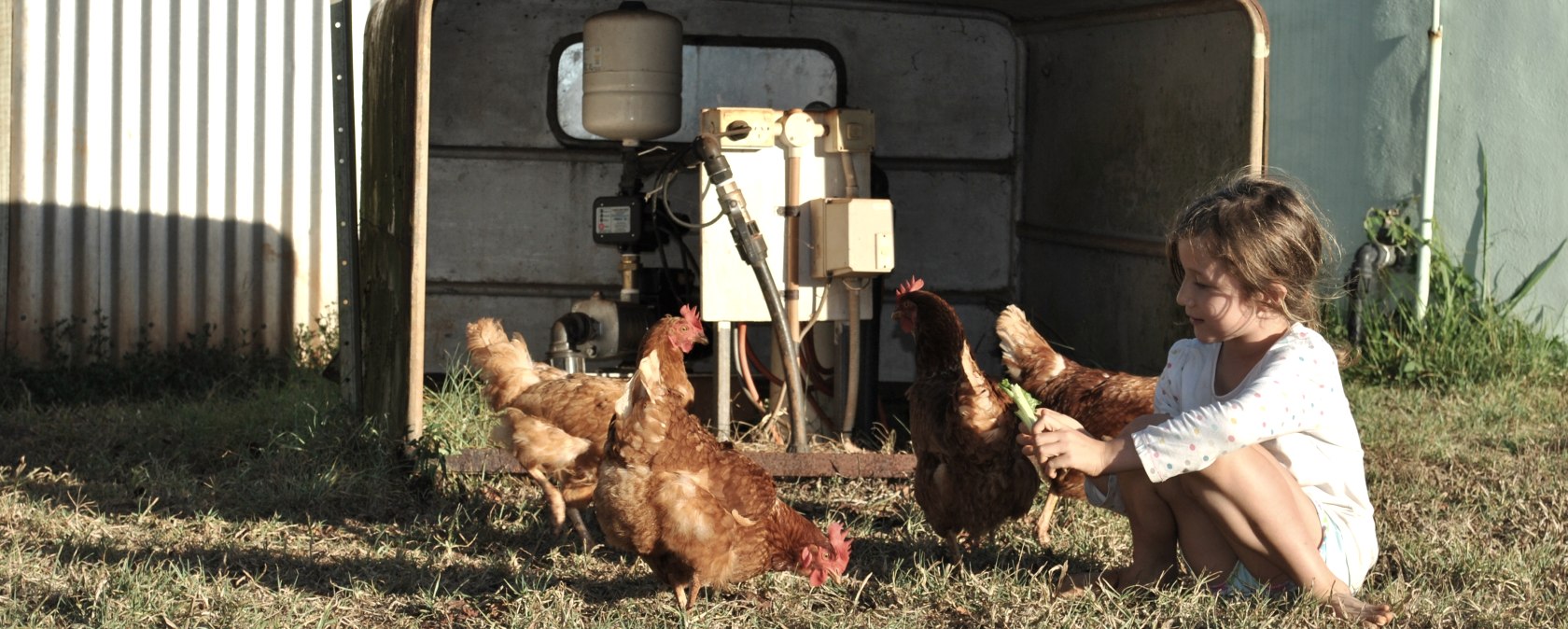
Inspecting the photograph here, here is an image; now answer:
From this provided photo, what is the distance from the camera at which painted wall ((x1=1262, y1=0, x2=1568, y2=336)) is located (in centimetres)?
644

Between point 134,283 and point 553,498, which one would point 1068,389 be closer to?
point 553,498

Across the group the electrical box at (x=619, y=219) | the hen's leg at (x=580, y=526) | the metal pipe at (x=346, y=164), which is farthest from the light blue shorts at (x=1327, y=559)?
the metal pipe at (x=346, y=164)

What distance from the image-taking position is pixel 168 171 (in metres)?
7.10

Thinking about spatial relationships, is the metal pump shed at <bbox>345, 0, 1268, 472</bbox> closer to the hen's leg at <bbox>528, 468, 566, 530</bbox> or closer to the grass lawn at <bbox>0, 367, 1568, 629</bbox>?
the grass lawn at <bbox>0, 367, 1568, 629</bbox>

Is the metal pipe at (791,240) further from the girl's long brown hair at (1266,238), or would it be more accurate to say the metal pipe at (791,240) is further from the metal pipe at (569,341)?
the girl's long brown hair at (1266,238)

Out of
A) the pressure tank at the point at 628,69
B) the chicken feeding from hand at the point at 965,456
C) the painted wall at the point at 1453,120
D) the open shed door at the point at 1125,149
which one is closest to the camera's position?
the chicken feeding from hand at the point at 965,456

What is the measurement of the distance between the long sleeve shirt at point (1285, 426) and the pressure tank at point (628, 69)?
9.71ft

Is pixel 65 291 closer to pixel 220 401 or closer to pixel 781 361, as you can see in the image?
pixel 220 401

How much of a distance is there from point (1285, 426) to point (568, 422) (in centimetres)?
220

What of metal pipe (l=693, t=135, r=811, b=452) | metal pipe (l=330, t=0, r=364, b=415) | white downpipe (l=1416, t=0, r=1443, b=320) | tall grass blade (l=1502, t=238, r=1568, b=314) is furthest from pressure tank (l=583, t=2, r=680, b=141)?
tall grass blade (l=1502, t=238, r=1568, b=314)

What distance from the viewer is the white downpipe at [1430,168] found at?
656 cm

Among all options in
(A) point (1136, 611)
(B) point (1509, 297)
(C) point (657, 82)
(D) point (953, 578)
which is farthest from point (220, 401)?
(B) point (1509, 297)

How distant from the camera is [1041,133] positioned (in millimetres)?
6727

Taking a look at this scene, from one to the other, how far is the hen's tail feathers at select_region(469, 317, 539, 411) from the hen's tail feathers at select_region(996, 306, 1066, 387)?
5.21 ft
